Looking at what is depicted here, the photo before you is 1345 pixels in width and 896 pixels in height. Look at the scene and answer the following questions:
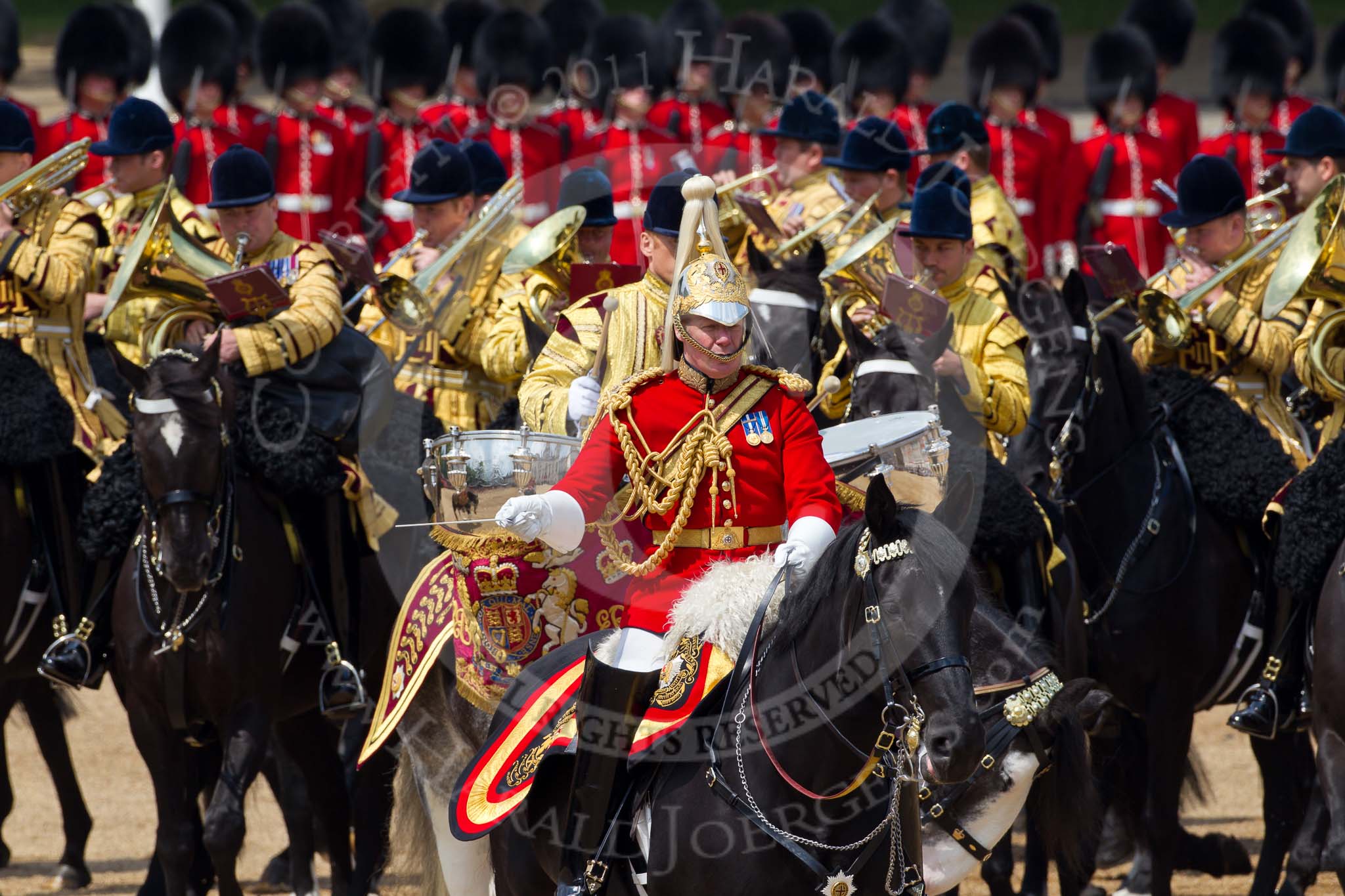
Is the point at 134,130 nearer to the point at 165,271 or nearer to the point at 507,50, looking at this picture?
the point at 165,271

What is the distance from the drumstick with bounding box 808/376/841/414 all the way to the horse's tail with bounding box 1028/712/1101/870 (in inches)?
60.0

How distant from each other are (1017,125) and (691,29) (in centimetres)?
307

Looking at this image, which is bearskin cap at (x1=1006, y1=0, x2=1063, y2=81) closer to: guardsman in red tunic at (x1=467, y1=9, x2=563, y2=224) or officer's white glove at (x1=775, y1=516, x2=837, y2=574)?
guardsman in red tunic at (x1=467, y1=9, x2=563, y2=224)

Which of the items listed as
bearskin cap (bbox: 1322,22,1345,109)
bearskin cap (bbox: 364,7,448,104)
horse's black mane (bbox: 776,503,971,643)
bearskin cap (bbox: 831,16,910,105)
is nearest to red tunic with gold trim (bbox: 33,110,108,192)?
bearskin cap (bbox: 364,7,448,104)

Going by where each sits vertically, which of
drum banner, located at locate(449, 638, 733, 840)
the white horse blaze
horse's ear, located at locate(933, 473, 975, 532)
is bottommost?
the white horse blaze

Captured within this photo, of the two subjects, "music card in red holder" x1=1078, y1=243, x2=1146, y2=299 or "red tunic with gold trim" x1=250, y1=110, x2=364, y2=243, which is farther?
"red tunic with gold trim" x1=250, y1=110, x2=364, y2=243

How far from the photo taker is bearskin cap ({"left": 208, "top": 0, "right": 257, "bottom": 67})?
606 inches

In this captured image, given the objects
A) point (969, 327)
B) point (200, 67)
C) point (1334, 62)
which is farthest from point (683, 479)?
point (1334, 62)

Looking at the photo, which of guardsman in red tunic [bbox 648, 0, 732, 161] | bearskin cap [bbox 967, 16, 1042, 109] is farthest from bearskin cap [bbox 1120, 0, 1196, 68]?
guardsman in red tunic [bbox 648, 0, 732, 161]

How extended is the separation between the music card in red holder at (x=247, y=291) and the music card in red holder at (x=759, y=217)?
6.50 feet

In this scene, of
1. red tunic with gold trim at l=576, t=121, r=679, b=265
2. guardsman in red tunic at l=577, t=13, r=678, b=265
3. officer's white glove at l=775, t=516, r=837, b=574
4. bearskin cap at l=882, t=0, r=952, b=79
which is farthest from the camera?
bearskin cap at l=882, t=0, r=952, b=79

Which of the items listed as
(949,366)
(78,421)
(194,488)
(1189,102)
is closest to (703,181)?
(949,366)

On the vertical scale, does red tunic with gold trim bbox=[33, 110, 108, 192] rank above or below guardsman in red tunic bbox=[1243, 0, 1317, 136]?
below

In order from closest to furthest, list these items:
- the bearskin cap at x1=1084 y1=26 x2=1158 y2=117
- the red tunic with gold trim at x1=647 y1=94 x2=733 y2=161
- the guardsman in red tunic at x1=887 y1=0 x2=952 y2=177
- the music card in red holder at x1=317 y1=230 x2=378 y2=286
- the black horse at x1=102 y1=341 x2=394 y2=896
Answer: the black horse at x1=102 y1=341 x2=394 y2=896
the music card in red holder at x1=317 y1=230 x2=378 y2=286
the red tunic with gold trim at x1=647 y1=94 x2=733 y2=161
the bearskin cap at x1=1084 y1=26 x2=1158 y2=117
the guardsman in red tunic at x1=887 y1=0 x2=952 y2=177
